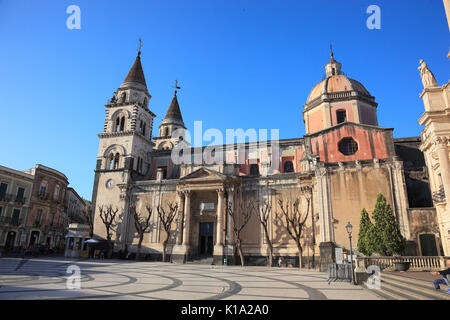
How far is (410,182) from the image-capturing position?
74.5ft

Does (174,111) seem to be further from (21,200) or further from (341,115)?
(341,115)

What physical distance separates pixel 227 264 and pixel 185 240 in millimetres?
4833

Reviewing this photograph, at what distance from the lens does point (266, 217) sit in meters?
26.2

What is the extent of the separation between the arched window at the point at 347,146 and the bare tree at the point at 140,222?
758 inches

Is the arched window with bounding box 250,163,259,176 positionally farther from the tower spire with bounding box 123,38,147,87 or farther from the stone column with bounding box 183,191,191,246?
the tower spire with bounding box 123,38,147,87

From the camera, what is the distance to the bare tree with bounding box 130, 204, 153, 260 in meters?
29.2

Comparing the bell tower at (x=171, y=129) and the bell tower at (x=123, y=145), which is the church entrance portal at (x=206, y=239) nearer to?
the bell tower at (x=123, y=145)

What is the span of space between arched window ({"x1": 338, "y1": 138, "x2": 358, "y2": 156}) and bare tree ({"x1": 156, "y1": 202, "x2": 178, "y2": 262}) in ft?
54.3

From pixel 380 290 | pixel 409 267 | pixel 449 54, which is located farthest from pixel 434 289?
pixel 449 54

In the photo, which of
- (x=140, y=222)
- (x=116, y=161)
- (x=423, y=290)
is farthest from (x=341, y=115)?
(x=116, y=161)

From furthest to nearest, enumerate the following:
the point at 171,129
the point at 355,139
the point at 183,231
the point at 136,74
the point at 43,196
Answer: the point at 171,129 → the point at 136,74 → the point at 43,196 → the point at 183,231 → the point at 355,139

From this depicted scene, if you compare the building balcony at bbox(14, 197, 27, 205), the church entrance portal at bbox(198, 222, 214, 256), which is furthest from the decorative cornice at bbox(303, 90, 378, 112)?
the building balcony at bbox(14, 197, 27, 205)

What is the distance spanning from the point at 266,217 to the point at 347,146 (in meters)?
9.22

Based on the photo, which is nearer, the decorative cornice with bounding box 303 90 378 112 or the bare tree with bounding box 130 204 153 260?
the decorative cornice with bounding box 303 90 378 112
